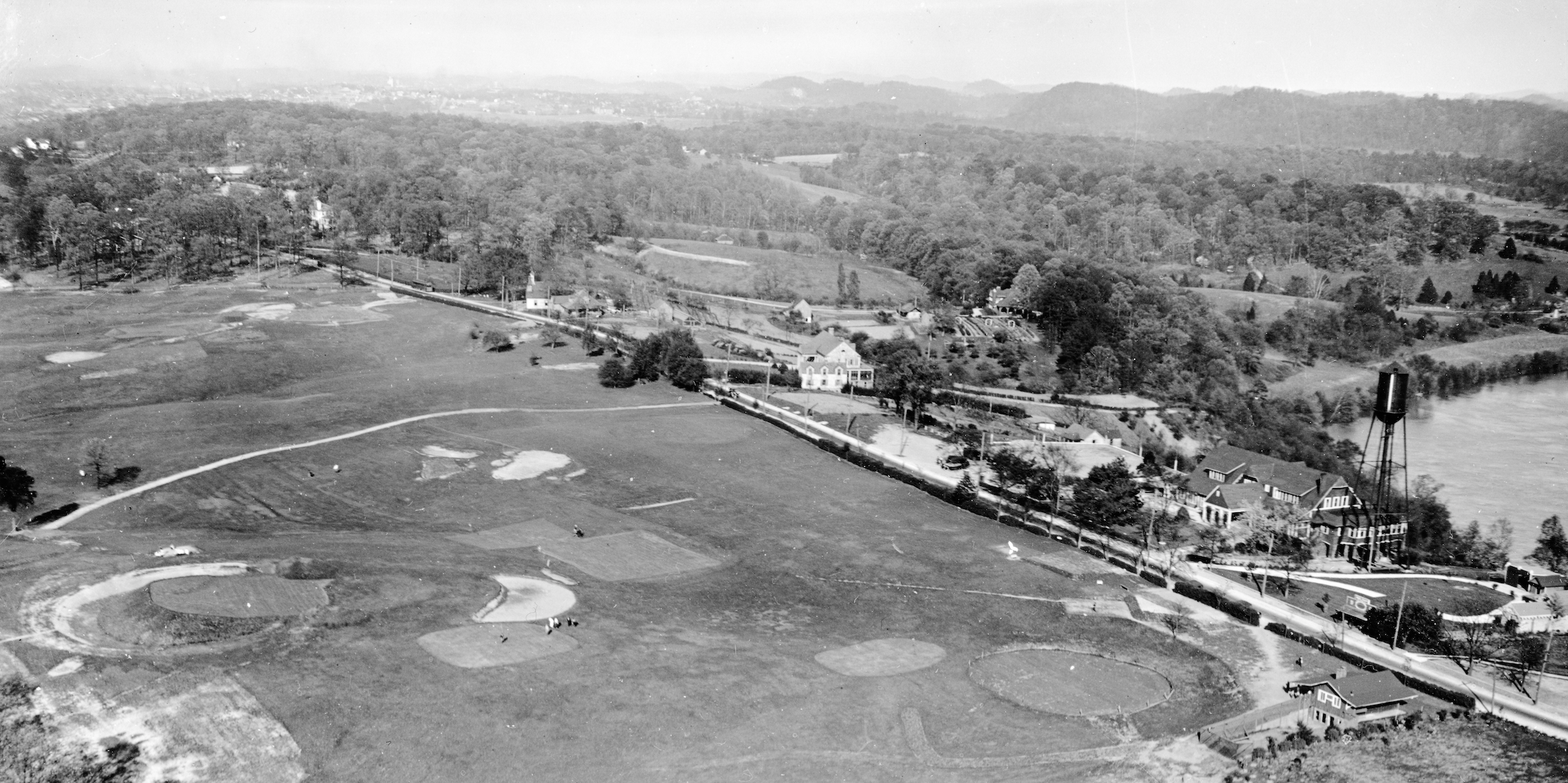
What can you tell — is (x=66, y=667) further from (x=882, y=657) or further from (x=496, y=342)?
(x=496, y=342)

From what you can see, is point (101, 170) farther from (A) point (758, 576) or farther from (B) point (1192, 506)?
(B) point (1192, 506)

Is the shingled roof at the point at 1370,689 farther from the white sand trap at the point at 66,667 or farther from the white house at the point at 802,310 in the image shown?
the white house at the point at 802,310

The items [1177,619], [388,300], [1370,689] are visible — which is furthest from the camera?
[388,300]

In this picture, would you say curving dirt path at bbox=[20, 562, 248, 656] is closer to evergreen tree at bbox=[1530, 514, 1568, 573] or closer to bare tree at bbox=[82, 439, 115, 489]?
bare tree at bbox=[82, 439, 115, 489]

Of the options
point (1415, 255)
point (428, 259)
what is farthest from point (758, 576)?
point (1415, 255)

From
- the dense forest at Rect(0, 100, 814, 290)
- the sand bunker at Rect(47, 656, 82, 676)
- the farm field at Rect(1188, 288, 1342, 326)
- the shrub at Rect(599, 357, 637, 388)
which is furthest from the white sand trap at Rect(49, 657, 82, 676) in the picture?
the farm field at Rect(1188, 288, 1342, 326)

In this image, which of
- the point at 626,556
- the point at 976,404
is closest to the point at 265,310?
the point at 976,404
